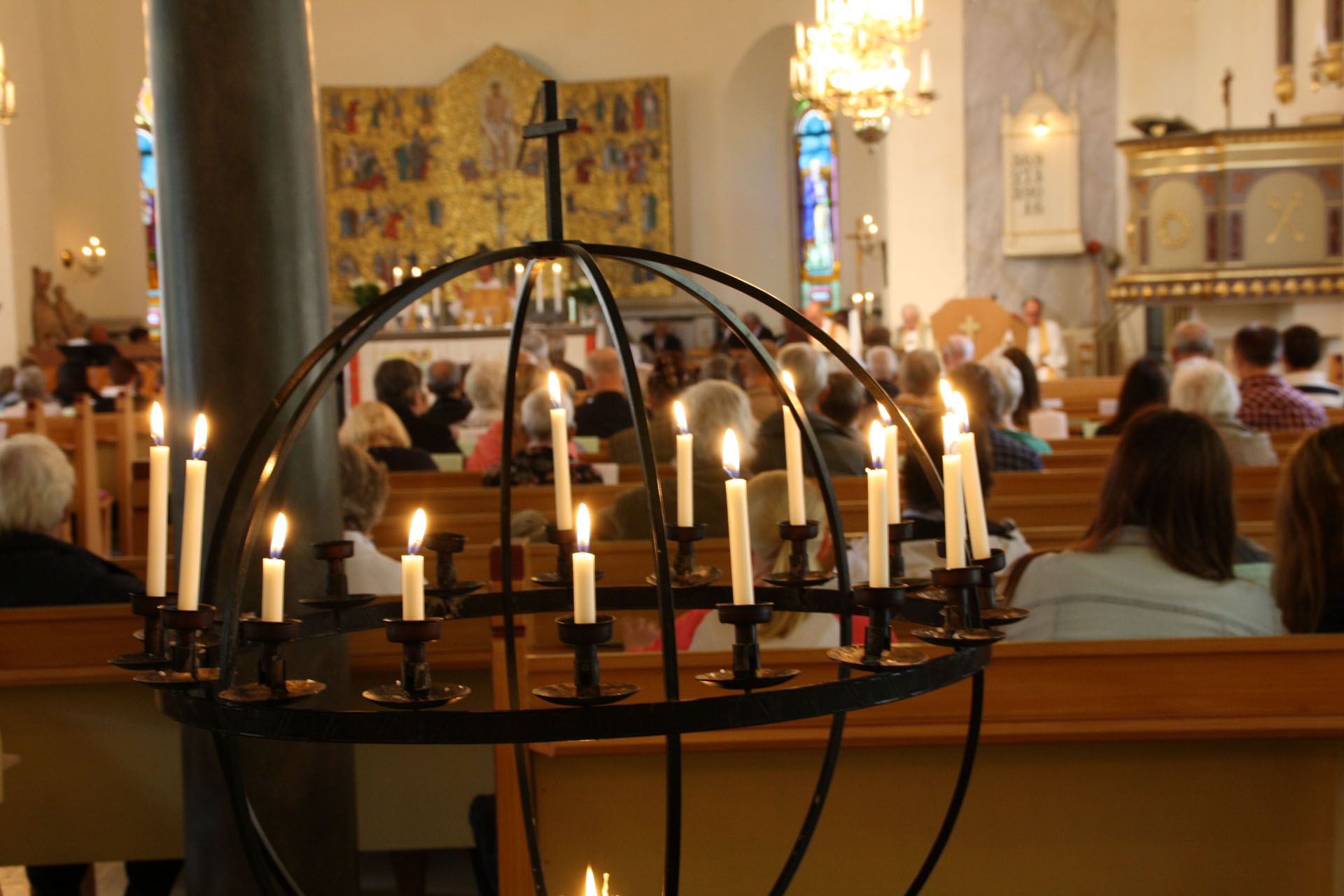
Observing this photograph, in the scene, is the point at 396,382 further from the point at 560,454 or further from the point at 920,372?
the point at 560,454

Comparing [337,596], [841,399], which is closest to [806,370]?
[841,399]

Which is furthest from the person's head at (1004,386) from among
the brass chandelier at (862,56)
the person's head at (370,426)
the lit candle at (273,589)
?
the brass chandelier at (862,56)

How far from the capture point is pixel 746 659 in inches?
38.4

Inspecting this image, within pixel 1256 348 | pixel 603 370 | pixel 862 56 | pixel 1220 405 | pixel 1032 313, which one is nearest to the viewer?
pixel 1220 405

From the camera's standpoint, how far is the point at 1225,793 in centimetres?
217

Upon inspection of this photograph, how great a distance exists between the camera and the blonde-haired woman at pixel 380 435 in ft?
15.7

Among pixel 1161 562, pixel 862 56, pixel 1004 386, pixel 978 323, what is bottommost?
pixel 1161 562

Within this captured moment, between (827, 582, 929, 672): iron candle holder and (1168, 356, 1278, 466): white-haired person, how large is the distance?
364cm

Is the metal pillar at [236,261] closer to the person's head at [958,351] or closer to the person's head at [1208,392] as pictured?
the person's head at [1208,392]

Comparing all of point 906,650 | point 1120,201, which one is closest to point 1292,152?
point 1120,201

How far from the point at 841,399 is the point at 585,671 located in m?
3.51

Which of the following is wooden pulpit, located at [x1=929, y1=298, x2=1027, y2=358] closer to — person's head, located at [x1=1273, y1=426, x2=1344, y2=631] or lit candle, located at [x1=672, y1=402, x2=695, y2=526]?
person's head, located at [x1=1273, y1=426, x2=1344, y2=631]

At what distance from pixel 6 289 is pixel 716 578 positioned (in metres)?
14.7

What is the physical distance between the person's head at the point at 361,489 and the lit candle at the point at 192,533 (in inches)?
84.5
